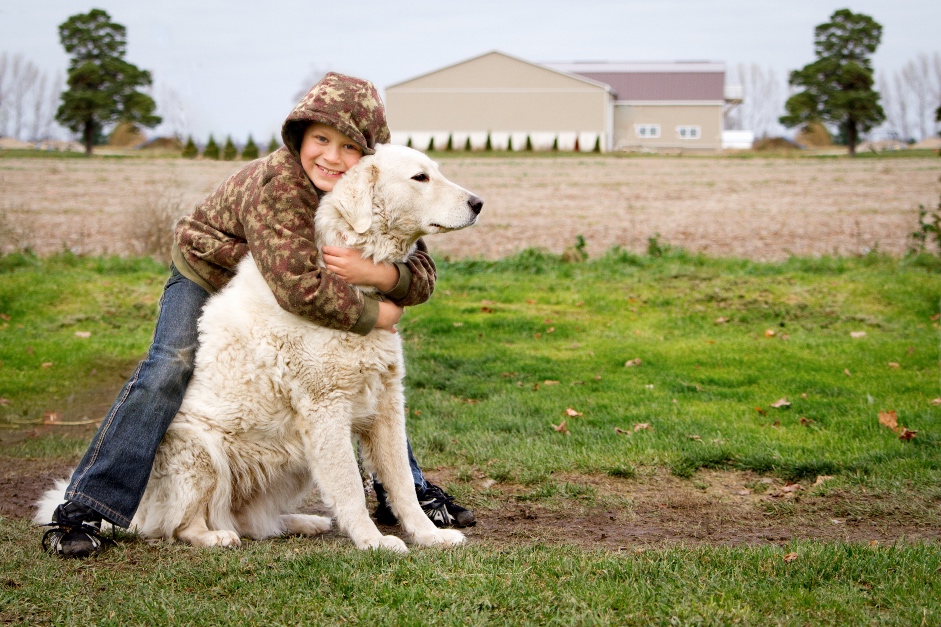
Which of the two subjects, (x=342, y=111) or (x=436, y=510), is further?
(x=436, y=510)

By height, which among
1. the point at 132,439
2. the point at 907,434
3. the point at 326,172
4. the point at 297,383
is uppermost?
the point at 326,172

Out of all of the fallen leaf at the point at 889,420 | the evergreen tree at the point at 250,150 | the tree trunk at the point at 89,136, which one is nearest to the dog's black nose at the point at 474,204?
the fallen leaf at the point at 889,420

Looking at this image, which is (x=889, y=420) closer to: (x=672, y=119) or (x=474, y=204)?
(x=474, y=204)

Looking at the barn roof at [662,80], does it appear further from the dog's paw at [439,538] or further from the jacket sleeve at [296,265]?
the dog's paw at [439,538]

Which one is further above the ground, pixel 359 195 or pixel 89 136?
pixel 89 136

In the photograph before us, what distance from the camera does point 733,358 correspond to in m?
8.30

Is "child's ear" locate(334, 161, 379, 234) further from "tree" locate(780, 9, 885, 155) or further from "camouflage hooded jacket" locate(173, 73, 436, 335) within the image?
"tree" locate(780, 9, 885, 155)

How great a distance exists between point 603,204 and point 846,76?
121 feet

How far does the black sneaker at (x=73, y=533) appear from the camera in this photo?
384cm

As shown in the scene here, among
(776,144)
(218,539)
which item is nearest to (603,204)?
(218,539)

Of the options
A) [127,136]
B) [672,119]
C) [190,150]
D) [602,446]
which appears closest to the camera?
[602,446]

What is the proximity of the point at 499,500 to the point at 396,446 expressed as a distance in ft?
3.99

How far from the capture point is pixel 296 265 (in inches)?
154

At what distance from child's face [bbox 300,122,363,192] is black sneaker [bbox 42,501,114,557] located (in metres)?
1.96
